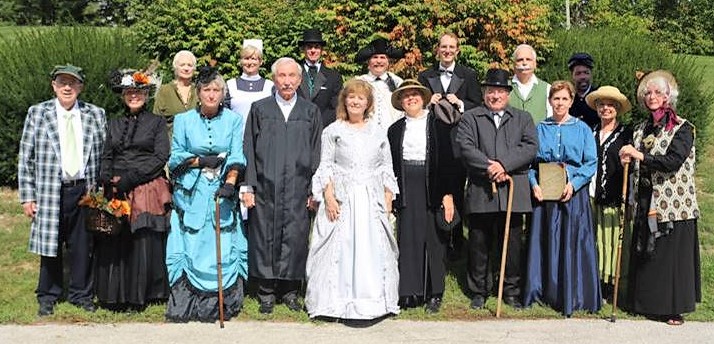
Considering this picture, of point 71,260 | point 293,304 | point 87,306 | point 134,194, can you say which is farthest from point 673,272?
point 71,260

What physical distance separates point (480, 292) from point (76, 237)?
11.1ft

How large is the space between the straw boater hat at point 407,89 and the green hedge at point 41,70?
5.31 metres

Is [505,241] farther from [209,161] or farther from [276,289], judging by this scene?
[209,161]

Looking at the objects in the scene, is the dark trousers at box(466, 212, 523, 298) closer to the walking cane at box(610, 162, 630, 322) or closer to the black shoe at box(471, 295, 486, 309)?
the black shoe at box(471, 295, 486, 309)

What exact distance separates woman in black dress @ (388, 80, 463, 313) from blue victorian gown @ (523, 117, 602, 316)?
2.46ft

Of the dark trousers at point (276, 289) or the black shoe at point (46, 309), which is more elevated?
the dark trousers at point (276, 289)

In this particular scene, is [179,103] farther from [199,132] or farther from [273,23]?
[273,23]

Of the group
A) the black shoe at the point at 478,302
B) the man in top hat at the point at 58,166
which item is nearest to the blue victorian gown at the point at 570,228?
the black shoe at the point at 478,302

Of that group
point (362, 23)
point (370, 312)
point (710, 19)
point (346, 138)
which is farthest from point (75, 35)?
point (710, 19)

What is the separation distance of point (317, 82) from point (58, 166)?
2651 millimetres

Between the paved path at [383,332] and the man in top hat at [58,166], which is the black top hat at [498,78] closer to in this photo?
the paved path at [383,332]

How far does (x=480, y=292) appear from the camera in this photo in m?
6.16

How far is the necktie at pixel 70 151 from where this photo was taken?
18.8 feet

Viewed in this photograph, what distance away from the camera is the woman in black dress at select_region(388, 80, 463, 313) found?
Answer: 5.95 metres
